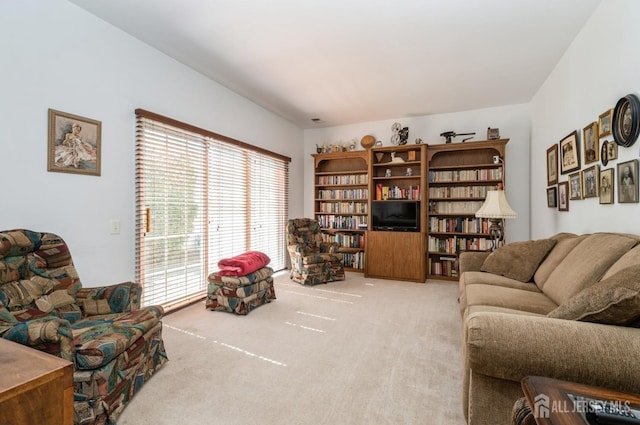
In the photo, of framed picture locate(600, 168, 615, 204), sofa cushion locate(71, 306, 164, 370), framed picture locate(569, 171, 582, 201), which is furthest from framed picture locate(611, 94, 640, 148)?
sofa cushion locate(71, 306, 164, 370)

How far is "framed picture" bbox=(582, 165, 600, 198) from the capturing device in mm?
2406

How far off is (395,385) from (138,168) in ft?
9.60

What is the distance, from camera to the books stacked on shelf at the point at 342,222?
552 centimetres

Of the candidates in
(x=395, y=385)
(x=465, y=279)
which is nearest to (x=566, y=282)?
(x=465, y=279)

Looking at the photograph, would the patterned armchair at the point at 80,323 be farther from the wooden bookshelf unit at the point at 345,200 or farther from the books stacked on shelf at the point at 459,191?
the books stacked on shelf at the point at 459,191

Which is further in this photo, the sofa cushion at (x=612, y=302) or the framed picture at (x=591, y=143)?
the framed picture at (x=591, y=143)

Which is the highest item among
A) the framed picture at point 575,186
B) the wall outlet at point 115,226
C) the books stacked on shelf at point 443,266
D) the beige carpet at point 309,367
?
the framed picture at point 575,186

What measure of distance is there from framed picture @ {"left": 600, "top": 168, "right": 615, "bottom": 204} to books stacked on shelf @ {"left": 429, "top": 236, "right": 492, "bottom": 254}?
2479mm

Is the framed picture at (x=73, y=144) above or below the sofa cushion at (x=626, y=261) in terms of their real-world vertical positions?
above

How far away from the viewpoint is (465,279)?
2.79 m

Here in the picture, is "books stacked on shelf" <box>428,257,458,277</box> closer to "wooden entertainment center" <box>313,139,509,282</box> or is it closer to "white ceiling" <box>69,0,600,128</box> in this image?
"wooden entertainment center" <box>313,139,509,282</box>

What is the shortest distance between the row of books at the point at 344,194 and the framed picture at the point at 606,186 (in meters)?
3.35

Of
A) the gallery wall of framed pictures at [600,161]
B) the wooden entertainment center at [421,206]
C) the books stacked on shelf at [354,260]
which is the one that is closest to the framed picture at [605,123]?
the gallery wall of framed pictures at [600,161]

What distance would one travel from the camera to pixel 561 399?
84 centimetres
